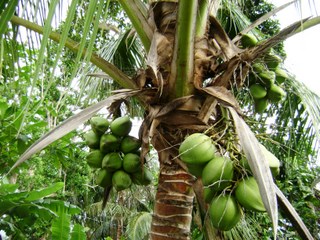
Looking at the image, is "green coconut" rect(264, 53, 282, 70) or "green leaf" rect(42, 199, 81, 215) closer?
"green coconut" rect(264, 53, 282, 70)

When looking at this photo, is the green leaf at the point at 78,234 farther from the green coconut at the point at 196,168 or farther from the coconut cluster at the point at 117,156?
the green coconut at the point at 196,168

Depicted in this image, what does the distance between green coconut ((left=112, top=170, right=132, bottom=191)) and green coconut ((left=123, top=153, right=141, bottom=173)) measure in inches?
1.1

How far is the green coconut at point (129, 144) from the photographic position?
2.14 m

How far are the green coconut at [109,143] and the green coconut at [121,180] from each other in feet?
0.40

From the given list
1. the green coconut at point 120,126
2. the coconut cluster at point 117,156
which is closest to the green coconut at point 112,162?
the coconut cluster at point 117,156

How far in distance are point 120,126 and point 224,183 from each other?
0.79 metres

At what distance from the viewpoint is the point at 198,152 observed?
5.07 feet

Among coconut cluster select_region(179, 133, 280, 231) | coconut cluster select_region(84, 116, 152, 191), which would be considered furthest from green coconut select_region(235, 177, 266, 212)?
coconut cluster select_region(84, 116, 152, 191)

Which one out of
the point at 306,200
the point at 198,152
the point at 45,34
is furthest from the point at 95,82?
the point at 306,200

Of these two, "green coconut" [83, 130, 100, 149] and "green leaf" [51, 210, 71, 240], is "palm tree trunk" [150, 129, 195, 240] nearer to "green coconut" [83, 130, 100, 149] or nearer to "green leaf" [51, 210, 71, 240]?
"green coconut" [83, 130, 100, 149]

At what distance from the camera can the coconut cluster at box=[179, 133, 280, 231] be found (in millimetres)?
1438

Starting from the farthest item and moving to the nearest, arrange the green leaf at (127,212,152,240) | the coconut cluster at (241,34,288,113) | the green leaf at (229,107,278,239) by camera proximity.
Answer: the green leaf at (127,212,152,240)
the coconut cluster at (241,34,288,113)
the green leaf at (229,107,278,239)

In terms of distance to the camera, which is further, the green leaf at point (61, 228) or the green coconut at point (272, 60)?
the green leaf at point (61, 228)

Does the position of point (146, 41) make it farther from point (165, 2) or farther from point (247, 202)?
point (247, 202)
